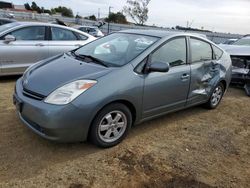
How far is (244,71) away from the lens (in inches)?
305

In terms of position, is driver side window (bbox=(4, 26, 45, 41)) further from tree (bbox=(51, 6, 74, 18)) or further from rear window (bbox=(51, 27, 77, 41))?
tree (bbox=(51, 6, 74, 18))

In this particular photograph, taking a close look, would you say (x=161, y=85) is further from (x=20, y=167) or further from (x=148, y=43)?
(x=20, y=167)

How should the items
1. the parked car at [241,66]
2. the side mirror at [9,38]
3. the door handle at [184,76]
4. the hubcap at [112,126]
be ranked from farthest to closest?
the parked car at [241,66]
the side mirror at [9,38]
the door handle at [184,76]
the hubcap at [112,126]

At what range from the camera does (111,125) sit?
142 inches

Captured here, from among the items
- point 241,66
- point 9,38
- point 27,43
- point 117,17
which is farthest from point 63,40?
point 117,17

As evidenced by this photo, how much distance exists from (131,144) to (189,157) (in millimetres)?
789

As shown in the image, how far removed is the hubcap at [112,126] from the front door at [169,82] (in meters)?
0.42

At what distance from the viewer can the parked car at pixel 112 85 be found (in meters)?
3.23

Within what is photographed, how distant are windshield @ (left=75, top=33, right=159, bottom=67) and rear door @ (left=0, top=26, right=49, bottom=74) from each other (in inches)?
95.2

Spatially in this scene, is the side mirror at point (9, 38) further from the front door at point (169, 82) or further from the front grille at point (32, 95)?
the front door at point (169, 82)

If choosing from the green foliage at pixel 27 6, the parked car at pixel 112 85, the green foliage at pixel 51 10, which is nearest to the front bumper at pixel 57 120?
the parked car at pixel 112 85

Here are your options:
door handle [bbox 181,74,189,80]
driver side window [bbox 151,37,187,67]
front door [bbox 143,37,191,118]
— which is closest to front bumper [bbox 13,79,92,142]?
front door [bbox 143,37,191,118]

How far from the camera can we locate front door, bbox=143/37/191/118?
3943 millimetres

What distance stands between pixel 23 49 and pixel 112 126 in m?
3.90
